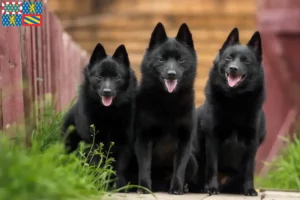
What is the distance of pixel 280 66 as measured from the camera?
1000 centimetres

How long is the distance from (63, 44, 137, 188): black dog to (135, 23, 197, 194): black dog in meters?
0.10

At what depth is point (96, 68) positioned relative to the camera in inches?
236

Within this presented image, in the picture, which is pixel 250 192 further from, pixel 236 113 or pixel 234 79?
pixel 234 79

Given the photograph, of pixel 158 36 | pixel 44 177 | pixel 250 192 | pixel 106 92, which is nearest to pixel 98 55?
pixel 106 92

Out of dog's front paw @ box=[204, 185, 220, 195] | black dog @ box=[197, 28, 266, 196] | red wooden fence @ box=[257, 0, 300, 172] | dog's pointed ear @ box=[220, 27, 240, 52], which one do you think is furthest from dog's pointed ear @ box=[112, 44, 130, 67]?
red wooden fence @ box=[257, 0, 300, 172]

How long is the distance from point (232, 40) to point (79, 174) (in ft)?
6.42

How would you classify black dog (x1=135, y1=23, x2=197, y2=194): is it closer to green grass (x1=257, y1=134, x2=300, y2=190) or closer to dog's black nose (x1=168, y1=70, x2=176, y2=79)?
dog's black nose (x1=168, y1=70, x2=176, y2=79)

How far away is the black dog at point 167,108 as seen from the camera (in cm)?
593

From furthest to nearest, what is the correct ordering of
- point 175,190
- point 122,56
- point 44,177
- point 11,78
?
1. point 122,56
2. point 175,190
3. point 11,78
4. point 44,177

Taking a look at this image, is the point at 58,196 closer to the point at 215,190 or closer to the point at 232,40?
the point at 215,190

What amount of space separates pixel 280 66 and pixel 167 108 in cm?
433

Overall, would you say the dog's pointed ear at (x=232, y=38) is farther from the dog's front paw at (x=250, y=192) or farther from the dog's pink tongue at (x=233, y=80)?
the dog's front paw at (x=250, y=192)

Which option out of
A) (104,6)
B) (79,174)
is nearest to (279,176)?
(79,174)

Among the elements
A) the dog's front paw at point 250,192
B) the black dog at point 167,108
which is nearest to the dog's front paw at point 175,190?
the black dog at point 167,108
